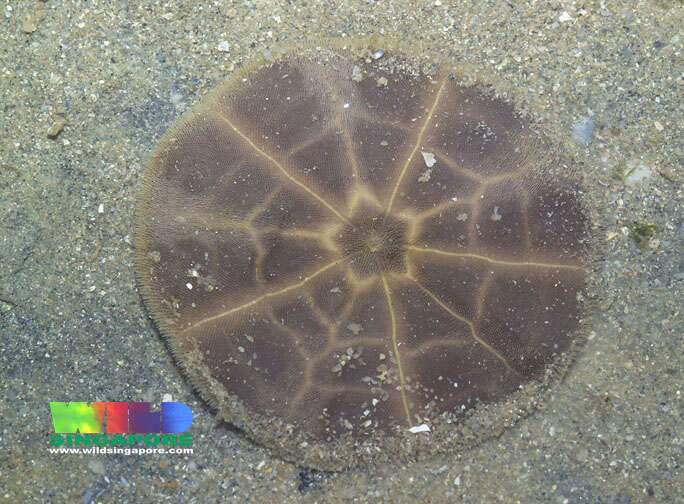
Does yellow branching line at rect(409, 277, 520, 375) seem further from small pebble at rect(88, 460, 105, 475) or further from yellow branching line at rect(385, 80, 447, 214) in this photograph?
small pebble at rect(88, 460, 105, 475)

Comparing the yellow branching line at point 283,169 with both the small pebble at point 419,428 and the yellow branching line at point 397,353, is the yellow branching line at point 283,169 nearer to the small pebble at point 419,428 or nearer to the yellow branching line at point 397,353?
the yellow branching line at point 397,353

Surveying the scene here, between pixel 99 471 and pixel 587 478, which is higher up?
pixel 99 471

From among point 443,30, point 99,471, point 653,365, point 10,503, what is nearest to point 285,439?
point 99,471

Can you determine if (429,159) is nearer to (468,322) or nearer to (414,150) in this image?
(414,150)

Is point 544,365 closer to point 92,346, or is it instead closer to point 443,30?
point 443,30

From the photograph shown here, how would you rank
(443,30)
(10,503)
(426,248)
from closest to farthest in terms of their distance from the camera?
(426,248) → (10,503) → (443,30)

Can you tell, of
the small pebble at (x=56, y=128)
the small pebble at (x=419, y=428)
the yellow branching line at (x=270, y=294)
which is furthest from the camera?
the small pebble at (x=56, y=128)

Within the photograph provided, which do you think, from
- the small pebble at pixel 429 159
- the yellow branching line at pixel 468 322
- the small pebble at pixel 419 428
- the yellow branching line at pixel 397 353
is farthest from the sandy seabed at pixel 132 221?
the small pebble at pixel 429 159

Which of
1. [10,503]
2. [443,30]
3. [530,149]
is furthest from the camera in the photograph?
[443,30]

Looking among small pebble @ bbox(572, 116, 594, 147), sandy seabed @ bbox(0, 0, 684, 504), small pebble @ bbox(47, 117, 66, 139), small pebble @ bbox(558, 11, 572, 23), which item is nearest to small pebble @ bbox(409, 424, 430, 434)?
sandy seabed @ bbox(0, 0, 684, 504)
